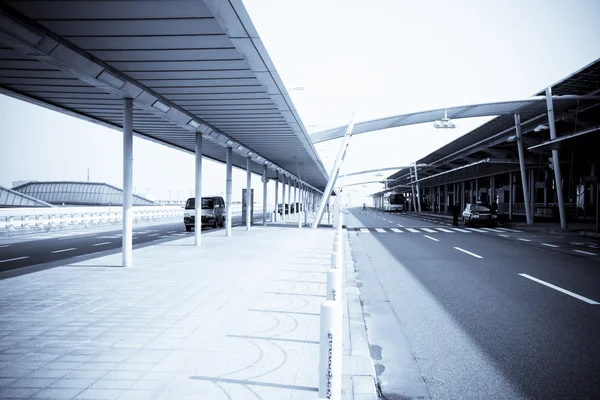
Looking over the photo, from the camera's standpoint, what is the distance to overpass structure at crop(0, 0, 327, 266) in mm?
5934

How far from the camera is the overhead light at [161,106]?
34.9 ft

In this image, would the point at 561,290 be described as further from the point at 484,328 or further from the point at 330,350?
the point at 330,350

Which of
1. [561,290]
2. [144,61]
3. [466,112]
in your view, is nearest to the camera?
[561,290]

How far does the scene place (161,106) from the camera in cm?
Answer: 1091

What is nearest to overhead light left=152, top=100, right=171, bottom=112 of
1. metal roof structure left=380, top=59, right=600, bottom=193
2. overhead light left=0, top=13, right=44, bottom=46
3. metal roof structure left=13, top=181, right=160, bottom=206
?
overhead light left=0, top=13, right=44, bottom=46

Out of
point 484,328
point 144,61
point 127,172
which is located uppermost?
point 144,61

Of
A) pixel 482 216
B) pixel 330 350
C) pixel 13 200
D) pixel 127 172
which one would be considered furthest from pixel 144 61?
pixel 13 200

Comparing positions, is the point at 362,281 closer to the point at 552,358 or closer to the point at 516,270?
the point at 516,270

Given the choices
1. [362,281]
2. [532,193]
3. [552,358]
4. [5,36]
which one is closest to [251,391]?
[552,358]

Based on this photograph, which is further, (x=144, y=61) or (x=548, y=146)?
(x=548, y=146)

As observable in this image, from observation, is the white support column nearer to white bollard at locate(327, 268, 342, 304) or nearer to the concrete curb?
the concrete curb

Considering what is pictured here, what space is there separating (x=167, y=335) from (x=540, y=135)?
3557cm

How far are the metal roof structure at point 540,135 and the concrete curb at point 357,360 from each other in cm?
1652

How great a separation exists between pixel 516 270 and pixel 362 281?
13.2 ft
